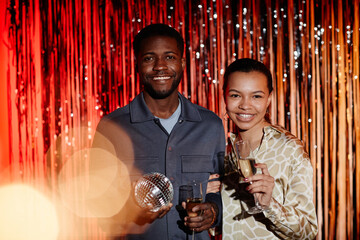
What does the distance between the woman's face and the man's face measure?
0.37 meters

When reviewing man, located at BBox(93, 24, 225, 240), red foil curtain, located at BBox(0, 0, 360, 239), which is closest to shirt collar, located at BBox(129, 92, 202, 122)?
man, located at BBox(93, 24, 225, 240)

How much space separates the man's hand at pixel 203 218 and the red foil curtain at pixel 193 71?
1.24m

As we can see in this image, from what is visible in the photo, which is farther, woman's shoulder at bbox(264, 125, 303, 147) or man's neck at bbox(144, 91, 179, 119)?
man's neck at bbox(144, 91, 179, 119)

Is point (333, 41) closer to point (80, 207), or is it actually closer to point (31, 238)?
point (80, 207)

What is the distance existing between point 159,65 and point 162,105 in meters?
0.27

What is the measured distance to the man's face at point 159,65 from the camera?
6.01 feet

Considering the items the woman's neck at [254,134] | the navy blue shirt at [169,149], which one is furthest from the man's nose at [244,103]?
the navy blue shirt at [169,149]

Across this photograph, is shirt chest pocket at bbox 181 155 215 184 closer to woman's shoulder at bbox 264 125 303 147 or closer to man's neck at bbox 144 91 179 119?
man's neck at bbox 144 91 179 119

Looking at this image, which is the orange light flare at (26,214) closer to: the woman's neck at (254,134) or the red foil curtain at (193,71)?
the red foil curtain at (193,71)

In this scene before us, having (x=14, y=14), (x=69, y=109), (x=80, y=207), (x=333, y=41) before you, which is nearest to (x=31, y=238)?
(x=80, y=207)

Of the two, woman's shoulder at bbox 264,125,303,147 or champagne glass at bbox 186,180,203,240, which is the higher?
woman's shoulder at bbox 264,125,303,147

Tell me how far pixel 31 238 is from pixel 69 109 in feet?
4.22

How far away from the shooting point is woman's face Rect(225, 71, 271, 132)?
5.45ft

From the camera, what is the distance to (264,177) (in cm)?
134
